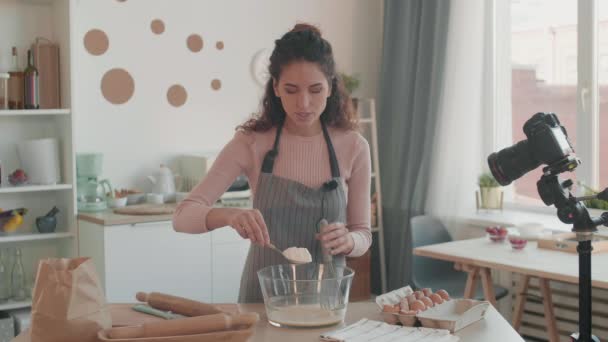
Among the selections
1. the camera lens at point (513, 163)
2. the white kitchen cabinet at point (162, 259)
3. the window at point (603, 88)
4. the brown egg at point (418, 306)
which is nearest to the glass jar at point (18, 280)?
the white kitchen cabinet at point (162, 259)

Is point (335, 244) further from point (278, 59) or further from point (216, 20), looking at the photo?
point (216, 20)

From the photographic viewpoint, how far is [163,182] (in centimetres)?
416

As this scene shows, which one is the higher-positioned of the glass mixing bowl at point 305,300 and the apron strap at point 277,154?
the apron strap at point 277,154

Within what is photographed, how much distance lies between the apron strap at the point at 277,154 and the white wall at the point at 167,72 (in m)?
1.90

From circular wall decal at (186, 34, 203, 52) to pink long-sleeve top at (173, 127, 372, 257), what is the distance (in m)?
2.27

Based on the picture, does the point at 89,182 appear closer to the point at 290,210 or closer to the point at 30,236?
the point at 30,236

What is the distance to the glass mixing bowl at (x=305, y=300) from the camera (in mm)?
1741

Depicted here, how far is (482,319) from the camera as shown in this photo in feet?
5.96

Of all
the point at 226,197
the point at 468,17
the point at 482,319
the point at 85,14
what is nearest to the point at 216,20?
the point at 85,14

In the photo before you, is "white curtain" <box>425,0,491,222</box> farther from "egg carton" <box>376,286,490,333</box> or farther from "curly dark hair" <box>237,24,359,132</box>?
"egg carton" <box>376,286,490,333</box>

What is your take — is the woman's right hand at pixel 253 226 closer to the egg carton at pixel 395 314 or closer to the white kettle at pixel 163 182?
the egg carton at pixel 395 314

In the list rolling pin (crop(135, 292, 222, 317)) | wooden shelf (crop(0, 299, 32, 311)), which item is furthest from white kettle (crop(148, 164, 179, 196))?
rolling pin (crop(135, 292, 222, 317))

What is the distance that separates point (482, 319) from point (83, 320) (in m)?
0.89

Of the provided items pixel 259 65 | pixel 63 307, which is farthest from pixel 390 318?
pixel 259 65
